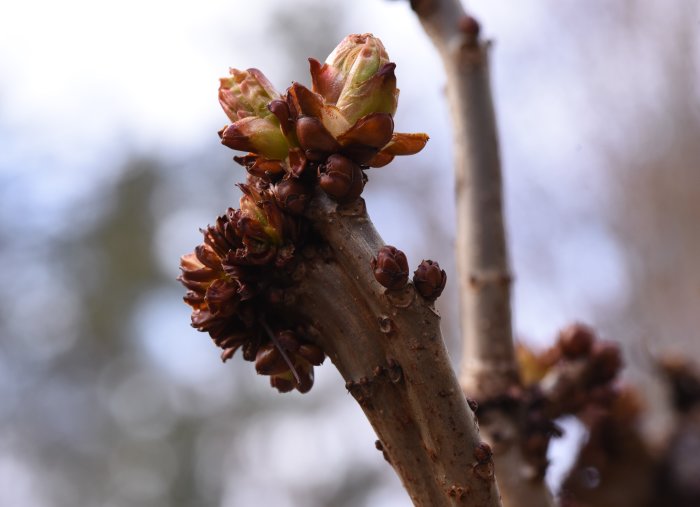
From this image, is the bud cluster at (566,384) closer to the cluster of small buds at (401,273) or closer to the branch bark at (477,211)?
the branch bark at (477,211)

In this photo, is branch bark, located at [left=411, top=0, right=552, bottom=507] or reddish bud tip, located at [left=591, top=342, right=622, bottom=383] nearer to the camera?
branch bark, located at [left=411, top=0, right=552, bottom=507]

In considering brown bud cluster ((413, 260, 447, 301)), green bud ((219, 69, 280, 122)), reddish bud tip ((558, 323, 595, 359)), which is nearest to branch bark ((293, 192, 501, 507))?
brown bud cluster ((413, 260, 447, 301))

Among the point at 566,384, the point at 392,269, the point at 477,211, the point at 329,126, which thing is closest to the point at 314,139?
the point at 329,126

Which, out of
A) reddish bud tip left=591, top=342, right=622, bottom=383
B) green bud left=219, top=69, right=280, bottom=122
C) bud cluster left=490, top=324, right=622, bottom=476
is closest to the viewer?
green bud left=219, top=69, right=280, bottom=122

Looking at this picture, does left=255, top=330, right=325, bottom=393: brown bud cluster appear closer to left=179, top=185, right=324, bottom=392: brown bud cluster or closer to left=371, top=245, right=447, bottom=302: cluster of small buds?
left=179, top=185, right=324, bottom=392: brown bud cluster

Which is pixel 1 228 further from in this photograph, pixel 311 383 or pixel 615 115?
pixel 311 383

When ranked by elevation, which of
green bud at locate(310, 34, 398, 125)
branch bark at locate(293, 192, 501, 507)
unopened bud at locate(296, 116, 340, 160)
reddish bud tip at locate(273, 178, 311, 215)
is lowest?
branch bark at locate(293, 192, 501, 507)

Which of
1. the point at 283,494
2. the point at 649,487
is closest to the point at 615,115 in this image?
the point at 649,487

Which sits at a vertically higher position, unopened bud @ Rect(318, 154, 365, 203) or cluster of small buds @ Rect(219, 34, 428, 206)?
cluster of small buds @ Rect(219, 34, 428, 206)

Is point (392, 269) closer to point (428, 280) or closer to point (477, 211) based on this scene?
point (428, 280)
